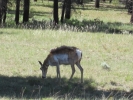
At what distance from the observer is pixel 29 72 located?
13.9m

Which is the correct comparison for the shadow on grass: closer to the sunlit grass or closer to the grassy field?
the grassy field

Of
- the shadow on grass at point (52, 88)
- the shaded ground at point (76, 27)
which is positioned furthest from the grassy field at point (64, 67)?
the shaded ground at point (76, 27)

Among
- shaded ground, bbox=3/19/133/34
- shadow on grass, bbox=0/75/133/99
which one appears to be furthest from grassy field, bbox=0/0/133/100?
shaded ground, bbox=3/19/133/34

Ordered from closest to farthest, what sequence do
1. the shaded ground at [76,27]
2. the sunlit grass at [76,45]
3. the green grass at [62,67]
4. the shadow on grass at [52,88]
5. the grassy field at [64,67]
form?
the shadow on grass at [52,88], the grassy field at [64,67], the green grass at [62,67], the sunlit grass at [76,45], the shaded ground at [76,27]

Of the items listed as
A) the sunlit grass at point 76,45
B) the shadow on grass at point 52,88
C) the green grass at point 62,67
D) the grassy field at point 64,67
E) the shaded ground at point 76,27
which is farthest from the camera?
the shaded ground at point 76,27

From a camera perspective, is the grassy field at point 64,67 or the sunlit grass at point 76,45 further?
the sunlit grass at point 76,45

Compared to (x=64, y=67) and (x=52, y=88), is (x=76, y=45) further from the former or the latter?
(x=52, y=88)

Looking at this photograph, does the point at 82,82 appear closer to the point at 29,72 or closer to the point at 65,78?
the point at 65,78

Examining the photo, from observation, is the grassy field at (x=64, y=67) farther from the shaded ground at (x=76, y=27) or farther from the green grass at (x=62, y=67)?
the shaded ground at (x=76, y=27)

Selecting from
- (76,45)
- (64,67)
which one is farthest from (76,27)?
(64,67)

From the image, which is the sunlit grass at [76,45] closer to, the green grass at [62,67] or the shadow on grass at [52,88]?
the green grass at [62,67]

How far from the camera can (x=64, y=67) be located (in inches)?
586

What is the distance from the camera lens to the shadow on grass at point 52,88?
11258mm

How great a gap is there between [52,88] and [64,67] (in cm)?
300
